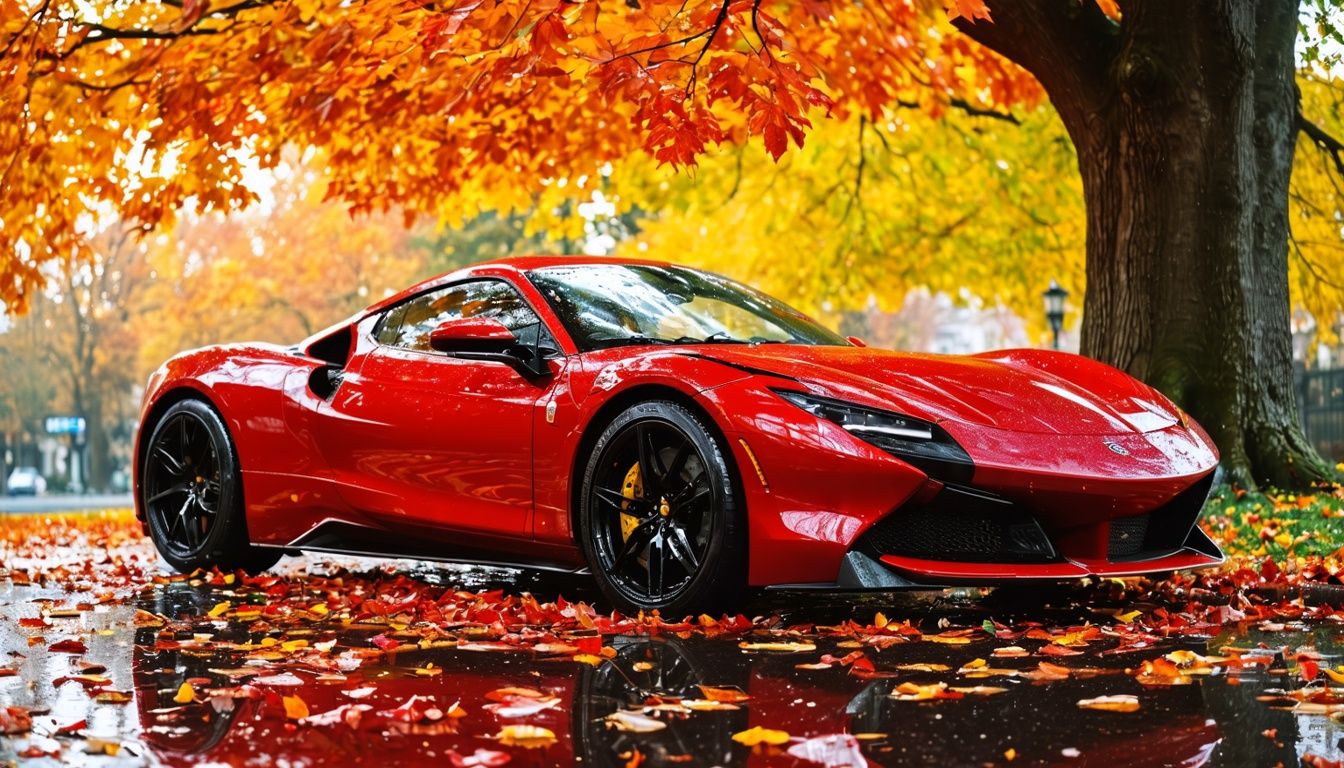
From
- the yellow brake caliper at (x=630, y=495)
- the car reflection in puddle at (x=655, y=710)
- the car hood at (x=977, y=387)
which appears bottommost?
the car reflection in puddle at (x=655, y=710)

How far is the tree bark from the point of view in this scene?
367 inches

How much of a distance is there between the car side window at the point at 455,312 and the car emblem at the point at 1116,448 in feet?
7.39

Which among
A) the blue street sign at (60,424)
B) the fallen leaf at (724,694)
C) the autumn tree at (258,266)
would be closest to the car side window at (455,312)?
the fallen leaf at (724,694)

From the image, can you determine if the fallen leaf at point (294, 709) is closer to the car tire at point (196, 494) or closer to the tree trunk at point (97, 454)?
the car tire at point (196, 494)

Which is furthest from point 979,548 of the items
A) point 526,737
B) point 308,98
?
point 308,98

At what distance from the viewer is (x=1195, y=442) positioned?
19.8ft

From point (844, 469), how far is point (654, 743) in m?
1.78

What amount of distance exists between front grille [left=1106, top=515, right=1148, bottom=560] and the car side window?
2.35 metres

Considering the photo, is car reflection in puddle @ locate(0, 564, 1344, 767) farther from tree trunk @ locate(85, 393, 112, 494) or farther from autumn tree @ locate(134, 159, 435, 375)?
tree trunk @ locate(85, 393, 112, 494)

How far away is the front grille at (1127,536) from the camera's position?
5.65 m

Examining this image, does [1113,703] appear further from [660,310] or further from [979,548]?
[660,310]

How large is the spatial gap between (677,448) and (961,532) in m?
1.03

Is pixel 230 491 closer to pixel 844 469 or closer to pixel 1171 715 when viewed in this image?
pixel 844 469

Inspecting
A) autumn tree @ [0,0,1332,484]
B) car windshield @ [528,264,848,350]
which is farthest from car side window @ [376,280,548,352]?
autumn tree @ [0,0,1332,484]
